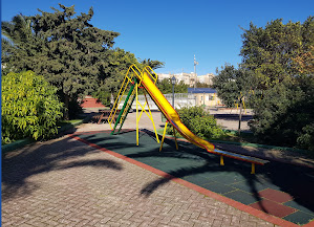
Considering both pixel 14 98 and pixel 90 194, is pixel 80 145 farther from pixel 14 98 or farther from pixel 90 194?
pixel 90 194

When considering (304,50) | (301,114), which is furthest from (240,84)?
(304,50)

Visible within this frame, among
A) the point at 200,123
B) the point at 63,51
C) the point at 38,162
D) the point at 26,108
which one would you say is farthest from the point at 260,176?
the point at 63,51

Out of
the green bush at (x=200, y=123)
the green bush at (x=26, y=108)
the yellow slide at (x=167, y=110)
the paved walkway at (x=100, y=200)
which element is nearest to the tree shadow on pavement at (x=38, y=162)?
the paved walkway at (x=100, y=200)

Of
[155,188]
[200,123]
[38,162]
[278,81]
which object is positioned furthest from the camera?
[278,81]

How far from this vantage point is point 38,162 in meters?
9.14

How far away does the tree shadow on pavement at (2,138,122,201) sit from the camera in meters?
6.67

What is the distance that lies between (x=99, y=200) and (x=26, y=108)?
777 centimetres

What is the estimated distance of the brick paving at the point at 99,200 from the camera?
4.88m

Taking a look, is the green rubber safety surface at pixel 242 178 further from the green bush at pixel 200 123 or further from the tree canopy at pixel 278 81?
the tree canopy at pixel 278 81

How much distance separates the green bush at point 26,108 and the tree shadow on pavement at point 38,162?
77 cm

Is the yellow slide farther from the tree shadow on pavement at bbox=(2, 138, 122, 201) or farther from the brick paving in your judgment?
the tree shadow on pavement at bbox=(2, 138, 122, 201)

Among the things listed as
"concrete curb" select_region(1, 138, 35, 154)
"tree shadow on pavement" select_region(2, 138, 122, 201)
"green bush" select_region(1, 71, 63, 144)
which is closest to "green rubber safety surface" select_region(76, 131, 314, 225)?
"tree shadow on pavement" select_region(2, 138, 122, 201)

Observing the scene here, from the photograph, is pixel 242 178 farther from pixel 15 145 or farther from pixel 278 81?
pixel 278 81

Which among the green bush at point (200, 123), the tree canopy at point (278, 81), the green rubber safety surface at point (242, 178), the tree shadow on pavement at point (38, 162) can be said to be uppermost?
the tree canopy at point (278, 81)
